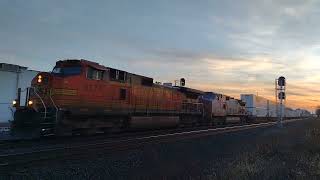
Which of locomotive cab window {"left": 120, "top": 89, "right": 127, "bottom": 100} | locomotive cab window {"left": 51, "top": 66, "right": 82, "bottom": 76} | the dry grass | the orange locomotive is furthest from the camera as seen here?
locomotive cab window {"left": 120, "top": 89, "right": 127, "bottom": 100}

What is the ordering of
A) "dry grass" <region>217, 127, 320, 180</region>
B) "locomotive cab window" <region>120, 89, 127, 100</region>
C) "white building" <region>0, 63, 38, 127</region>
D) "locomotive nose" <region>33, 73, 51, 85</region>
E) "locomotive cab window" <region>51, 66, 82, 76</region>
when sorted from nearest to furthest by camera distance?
"dry grass" <region>217, 127, 320, 180</region> → "locomotive nose" <region>33, 73, 51, 85</region> → "locomotive cab window" <region>51, 66, 82, 76</region> → "locomotive cab window" <region>120, 89, 127, 100</region> → "white building" <region>0, 63, 38, 127</region>

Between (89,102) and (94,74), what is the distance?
4.80 ft

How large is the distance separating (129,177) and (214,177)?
6.11ft

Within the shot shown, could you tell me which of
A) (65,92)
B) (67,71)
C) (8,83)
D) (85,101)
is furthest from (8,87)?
(65,92)

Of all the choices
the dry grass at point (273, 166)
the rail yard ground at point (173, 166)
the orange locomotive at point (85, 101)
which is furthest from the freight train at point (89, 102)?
the dry grass at point (273, 166)

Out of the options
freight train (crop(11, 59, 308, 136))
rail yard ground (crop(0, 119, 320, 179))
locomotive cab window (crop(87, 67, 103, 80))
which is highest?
locomotive cab window (crop(87, 67, 103, 80))

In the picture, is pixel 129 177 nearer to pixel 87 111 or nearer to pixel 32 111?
pixel 32 111

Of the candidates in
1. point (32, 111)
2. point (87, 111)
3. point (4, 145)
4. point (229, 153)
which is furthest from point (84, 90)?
point (229, 153)

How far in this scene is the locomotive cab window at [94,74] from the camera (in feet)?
71.3

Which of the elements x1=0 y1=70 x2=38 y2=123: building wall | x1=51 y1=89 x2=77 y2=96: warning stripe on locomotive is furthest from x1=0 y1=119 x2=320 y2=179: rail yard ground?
x1=0 y1=70 x2=38 y2=123: building wall

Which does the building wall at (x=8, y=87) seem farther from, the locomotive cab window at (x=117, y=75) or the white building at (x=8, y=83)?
the locomotive cab window at (x=117, y=75)

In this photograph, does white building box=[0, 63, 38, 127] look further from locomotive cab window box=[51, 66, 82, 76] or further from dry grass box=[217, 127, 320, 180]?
dry grass box=[217, 127, 320, 180]

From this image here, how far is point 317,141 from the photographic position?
63.4 ft

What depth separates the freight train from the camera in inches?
753
